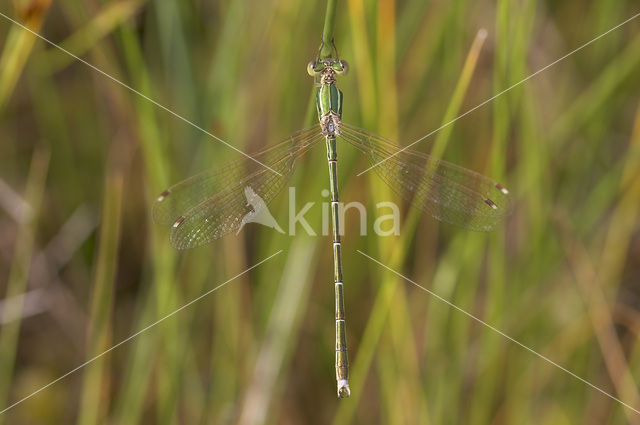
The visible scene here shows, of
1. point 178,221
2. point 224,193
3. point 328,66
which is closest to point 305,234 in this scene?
point 224,193

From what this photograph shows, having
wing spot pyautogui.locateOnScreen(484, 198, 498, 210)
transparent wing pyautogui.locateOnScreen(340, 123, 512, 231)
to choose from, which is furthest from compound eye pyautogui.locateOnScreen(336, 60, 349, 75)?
wing spot pyautogui.locateOnScreen(484, 198, 498, 210)

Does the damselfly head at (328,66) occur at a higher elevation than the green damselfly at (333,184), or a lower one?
higher

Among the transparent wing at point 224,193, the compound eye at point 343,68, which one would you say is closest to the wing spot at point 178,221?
the transparent wing at point 224,193

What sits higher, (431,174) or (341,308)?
(431,174)

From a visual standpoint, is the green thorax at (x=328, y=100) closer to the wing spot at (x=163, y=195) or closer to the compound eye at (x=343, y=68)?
the compound eye at (x=343, y=68)

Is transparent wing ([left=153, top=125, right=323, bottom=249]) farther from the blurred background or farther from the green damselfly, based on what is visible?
the blurred background

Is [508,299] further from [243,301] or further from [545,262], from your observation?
[243,301]

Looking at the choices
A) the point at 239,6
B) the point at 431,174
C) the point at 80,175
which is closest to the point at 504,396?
the point at 431,174
